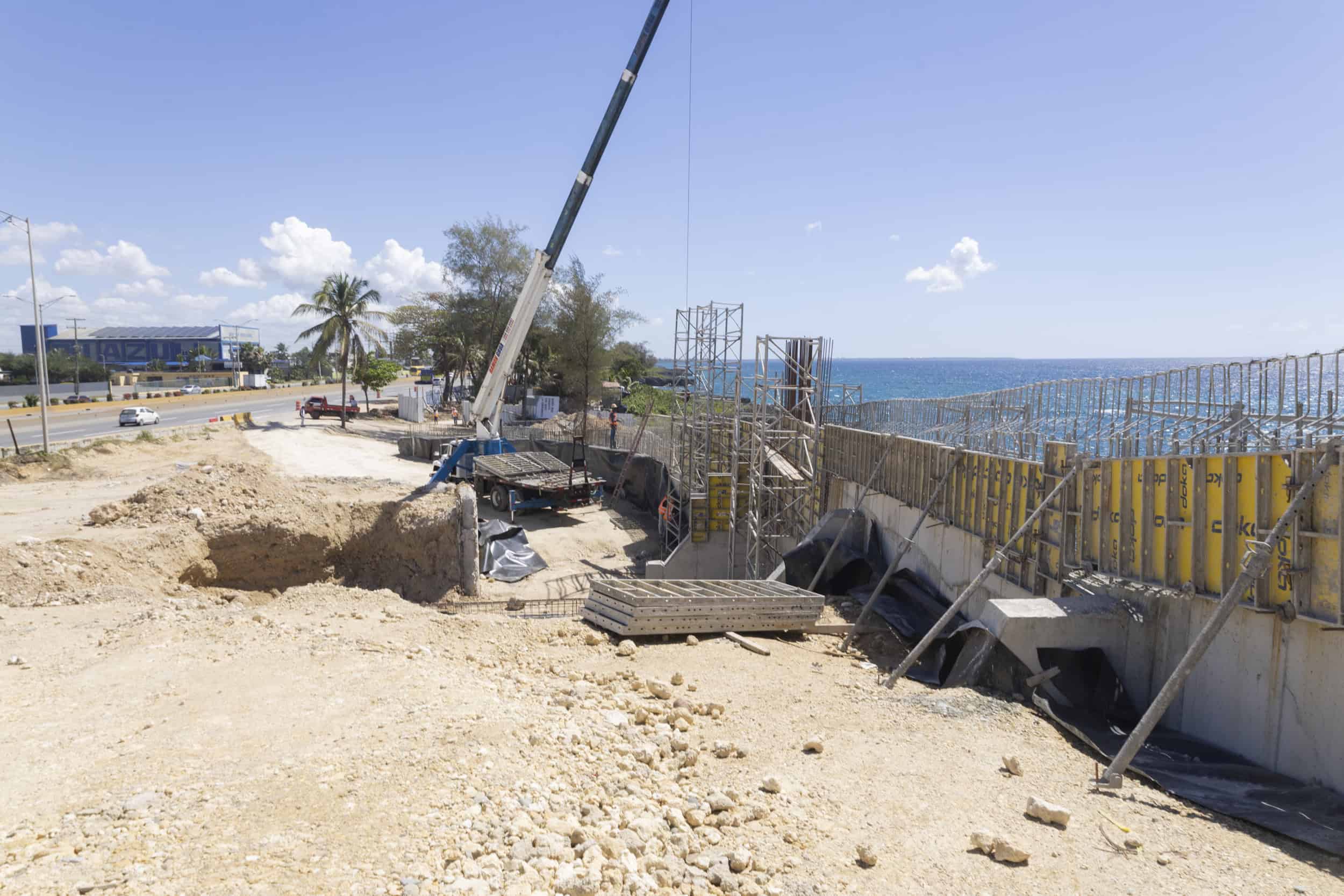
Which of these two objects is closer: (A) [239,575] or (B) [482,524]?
(A) [239,575]

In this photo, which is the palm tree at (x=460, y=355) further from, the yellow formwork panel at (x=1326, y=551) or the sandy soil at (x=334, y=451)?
the yellow formwork panel at (x=1326, y=551)

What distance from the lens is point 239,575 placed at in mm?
16531

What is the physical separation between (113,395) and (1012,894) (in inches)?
3254

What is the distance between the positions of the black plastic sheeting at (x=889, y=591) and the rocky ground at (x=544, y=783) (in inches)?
29.2

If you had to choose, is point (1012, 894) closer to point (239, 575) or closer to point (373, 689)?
Result: point (373, 689)

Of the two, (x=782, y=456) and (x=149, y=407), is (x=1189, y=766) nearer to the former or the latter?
(x=782, y=456)

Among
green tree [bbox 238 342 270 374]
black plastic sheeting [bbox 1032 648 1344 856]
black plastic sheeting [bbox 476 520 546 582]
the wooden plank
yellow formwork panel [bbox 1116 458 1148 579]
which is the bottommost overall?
black plastic sheeting [bbox 476 520 546 582]

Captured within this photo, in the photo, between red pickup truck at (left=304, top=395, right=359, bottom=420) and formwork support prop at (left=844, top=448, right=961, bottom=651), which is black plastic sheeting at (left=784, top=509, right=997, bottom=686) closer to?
formwork support prop at (left=844, top=448, right=961, bottom=651)

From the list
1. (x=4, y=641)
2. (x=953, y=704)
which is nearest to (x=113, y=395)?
(x=4, y=641)

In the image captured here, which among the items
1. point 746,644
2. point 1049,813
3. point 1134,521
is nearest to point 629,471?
point 746,644

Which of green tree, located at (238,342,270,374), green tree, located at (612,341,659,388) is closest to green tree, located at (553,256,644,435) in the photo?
green tree, located at (612,341,659,388)

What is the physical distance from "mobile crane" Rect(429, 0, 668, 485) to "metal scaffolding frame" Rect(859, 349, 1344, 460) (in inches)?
505

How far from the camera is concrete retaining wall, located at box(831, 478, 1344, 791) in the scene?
6.61 metres

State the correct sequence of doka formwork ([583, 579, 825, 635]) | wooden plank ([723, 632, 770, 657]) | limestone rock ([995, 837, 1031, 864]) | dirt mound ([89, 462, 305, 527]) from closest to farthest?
limestone rock ([995, 837, 1031, 864]) < wooden plank ([723, 632, 770, 657]) < doka formwork ([583, 579, 825, 635]) < dirt mound ([89, 462, 305, 527])
